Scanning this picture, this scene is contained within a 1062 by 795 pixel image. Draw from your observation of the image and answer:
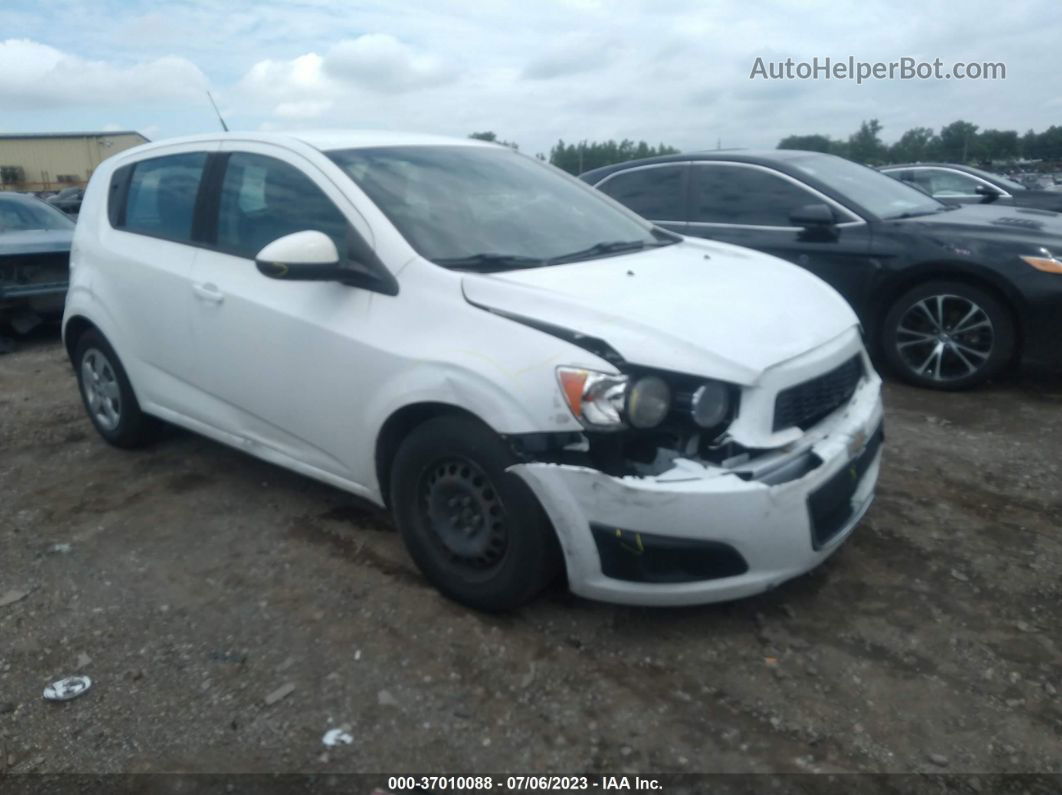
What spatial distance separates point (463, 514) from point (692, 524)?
2.76 feet

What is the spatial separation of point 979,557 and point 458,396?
221 cm

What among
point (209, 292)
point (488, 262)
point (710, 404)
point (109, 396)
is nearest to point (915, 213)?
point (488, 262)

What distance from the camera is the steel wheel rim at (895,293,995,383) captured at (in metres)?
5.60

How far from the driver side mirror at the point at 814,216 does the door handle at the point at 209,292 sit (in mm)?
3769

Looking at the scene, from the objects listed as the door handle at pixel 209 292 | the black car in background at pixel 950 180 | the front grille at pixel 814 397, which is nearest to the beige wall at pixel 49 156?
the black car in background at pixel 950 180

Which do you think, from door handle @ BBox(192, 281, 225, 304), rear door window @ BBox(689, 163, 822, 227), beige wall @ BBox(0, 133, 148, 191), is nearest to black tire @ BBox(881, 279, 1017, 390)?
rear door window @ BBox(689, 163, 822, 227)

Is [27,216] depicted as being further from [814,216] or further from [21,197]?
[814,216]

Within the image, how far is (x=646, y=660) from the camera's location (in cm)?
297

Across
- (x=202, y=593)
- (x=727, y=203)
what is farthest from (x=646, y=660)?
(x=727, y=203)

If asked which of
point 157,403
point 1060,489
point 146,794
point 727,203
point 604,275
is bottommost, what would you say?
point 146,794

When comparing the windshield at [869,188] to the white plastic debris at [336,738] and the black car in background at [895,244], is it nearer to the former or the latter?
the black car in background at [895,244]

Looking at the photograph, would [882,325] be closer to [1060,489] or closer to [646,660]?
[1060,489]

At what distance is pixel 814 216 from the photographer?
19.2 ft

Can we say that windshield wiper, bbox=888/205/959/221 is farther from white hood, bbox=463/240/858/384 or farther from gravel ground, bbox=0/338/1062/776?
white hood, bbox=463/240/858/384
